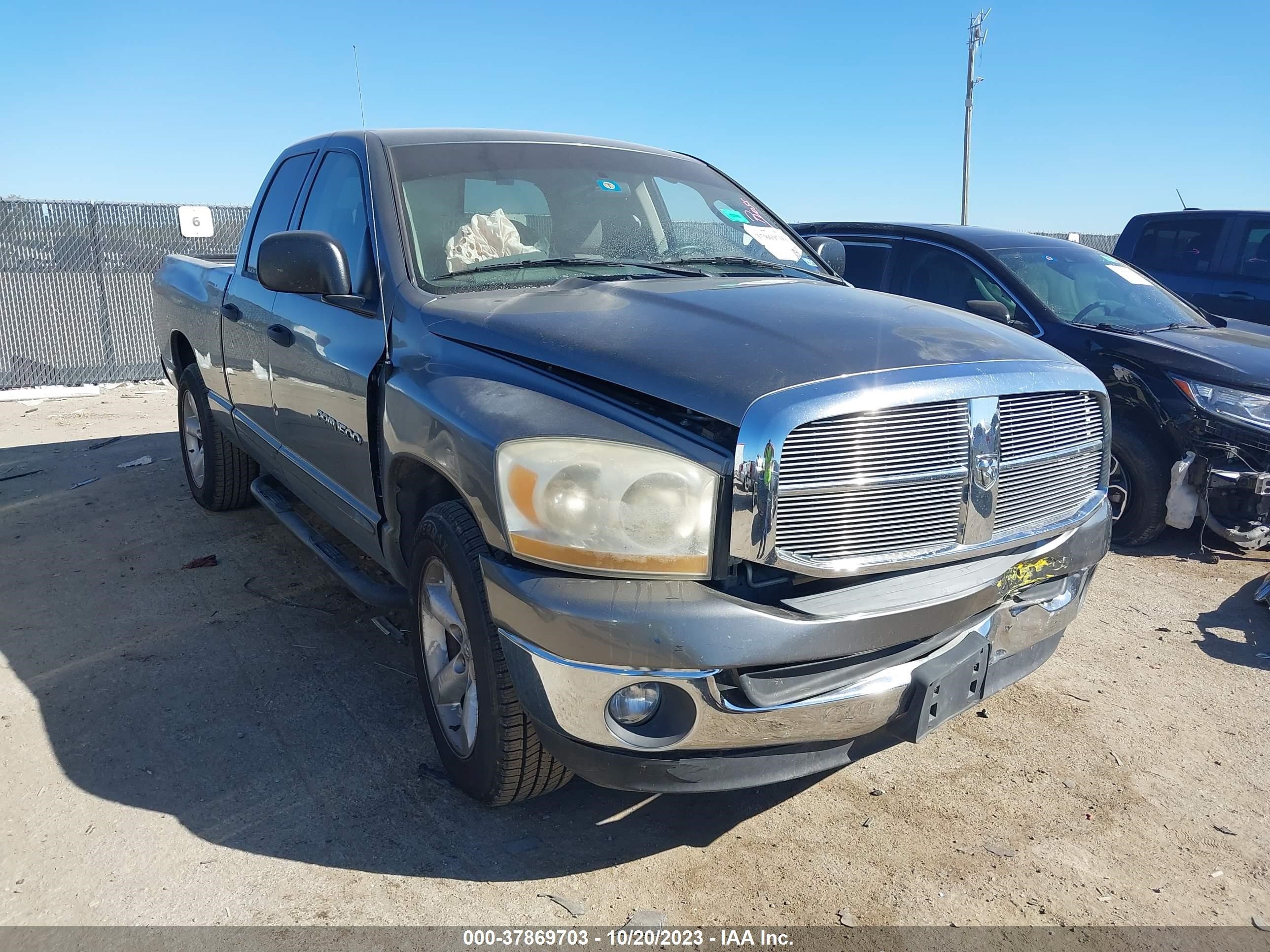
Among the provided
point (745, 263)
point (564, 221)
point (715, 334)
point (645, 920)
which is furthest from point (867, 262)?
point (645, 920)

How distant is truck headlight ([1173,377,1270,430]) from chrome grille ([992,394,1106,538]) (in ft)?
8.68

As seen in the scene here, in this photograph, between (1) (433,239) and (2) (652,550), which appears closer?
(2) (652,550)

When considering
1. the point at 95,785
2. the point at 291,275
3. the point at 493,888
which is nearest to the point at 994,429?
the point at 493,888

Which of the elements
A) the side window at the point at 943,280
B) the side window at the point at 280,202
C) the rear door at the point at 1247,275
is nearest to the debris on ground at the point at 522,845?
the side window at the point at 280,202

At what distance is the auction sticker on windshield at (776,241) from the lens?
3803mm

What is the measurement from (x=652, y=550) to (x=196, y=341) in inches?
162

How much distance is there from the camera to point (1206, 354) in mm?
5125

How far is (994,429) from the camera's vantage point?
240 centimetres

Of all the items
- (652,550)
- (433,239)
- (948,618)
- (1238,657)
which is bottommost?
(1238,657)

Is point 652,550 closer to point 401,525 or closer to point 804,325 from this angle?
point 804,325

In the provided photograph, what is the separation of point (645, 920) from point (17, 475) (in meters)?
6.51

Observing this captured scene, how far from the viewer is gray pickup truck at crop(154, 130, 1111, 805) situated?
2.16m

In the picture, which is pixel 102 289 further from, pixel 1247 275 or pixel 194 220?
pixel 1247 275

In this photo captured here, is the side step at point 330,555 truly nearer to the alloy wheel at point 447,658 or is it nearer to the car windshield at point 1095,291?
the alloy wheel at point 447,658
